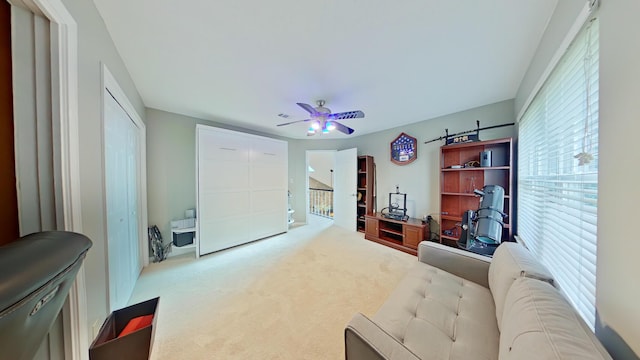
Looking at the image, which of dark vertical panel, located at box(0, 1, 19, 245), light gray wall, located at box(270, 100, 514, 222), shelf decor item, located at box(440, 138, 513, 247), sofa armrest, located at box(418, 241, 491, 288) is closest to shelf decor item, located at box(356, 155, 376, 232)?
light gray wall, located at box(270, 100, 514, 222)

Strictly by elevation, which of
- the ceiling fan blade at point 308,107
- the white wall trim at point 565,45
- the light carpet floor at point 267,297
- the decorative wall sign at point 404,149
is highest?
the ceiling fan blade at point 308,107

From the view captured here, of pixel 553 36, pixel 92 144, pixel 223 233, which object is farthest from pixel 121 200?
pixel 553 36

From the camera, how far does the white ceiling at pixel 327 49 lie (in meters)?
1.25

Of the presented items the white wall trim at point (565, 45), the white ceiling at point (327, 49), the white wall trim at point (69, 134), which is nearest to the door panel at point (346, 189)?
the white ceiling at point (327, 49)

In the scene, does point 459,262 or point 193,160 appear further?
point 193,160

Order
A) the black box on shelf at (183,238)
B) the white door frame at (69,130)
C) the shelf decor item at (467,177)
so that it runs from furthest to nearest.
A: the black box on shelf at (183,238) → the shelf decor item at (467,177) → the white door frame at (69,130)

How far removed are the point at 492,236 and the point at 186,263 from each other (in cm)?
387

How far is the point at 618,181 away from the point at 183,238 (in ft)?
13.4

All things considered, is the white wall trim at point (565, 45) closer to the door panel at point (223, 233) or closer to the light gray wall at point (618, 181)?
the light gray wall at point (618, 181)

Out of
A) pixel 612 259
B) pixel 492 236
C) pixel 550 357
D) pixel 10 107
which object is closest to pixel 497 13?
pixel 612 259

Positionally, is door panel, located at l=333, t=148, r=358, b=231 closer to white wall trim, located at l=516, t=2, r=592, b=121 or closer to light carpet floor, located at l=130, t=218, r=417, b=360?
light carpet floor, located at l=130, t=218, r=417, b=360

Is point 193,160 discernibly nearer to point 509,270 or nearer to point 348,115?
point 348,115

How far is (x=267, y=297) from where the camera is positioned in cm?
204

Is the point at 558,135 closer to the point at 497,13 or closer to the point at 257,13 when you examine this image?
the point at 497,13
